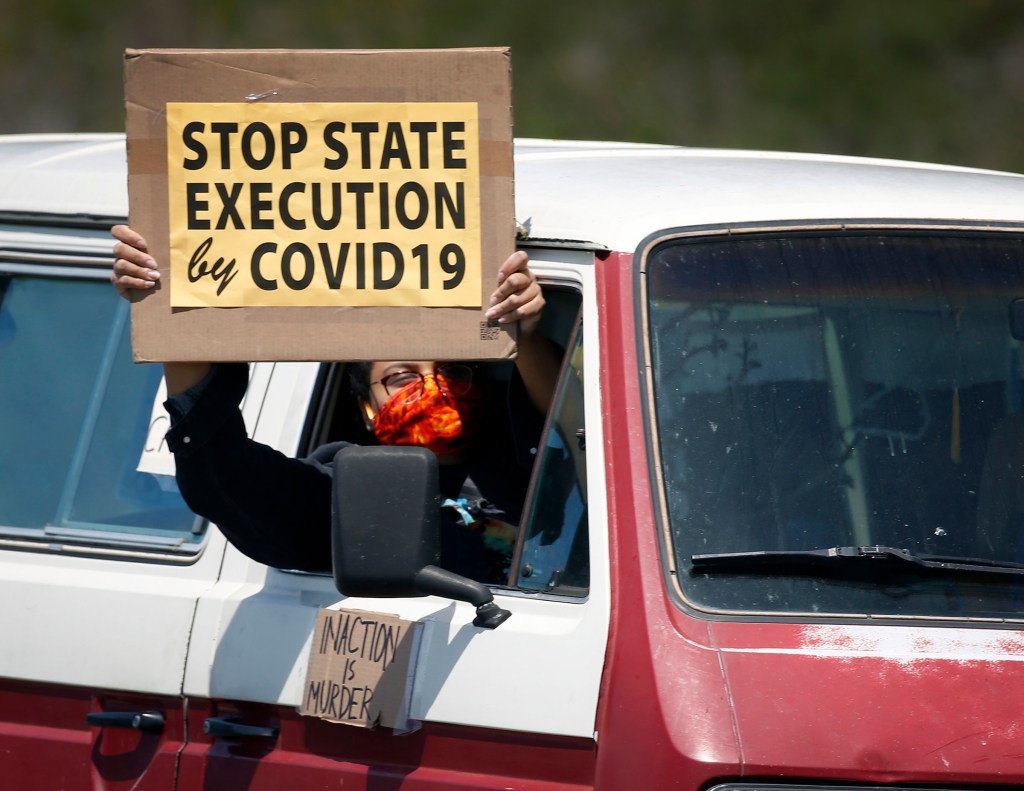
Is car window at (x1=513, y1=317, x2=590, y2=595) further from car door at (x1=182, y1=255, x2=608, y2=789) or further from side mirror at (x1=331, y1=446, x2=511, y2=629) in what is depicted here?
side mirror at (x1=331, y1=446, x2=511, y2=629)

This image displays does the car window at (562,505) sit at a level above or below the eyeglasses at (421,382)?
below

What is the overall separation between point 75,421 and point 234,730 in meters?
0.93

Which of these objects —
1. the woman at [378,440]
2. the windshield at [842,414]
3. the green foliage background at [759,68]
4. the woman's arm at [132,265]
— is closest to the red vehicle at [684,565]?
the windshield at [842,414]

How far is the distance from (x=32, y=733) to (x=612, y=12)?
31.8 feet

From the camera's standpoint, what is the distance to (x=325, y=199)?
2846mm

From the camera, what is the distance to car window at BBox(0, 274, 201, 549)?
3.33 meters

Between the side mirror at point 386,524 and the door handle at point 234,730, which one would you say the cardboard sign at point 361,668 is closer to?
the door handle at point 234,730

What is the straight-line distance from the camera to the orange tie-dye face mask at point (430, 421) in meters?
3.40

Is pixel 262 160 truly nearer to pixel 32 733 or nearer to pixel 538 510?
pixel 538 510

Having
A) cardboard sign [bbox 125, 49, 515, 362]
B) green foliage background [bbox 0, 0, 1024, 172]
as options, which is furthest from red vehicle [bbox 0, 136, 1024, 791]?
green foliage background [bbox 0, 0, 1024, 172]

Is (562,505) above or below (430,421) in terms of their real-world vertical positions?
below

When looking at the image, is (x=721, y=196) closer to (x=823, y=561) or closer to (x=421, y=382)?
(x=823, y=561)

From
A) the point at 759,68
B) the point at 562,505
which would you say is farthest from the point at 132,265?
the point at 759,68

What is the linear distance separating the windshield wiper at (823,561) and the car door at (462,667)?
20cm
